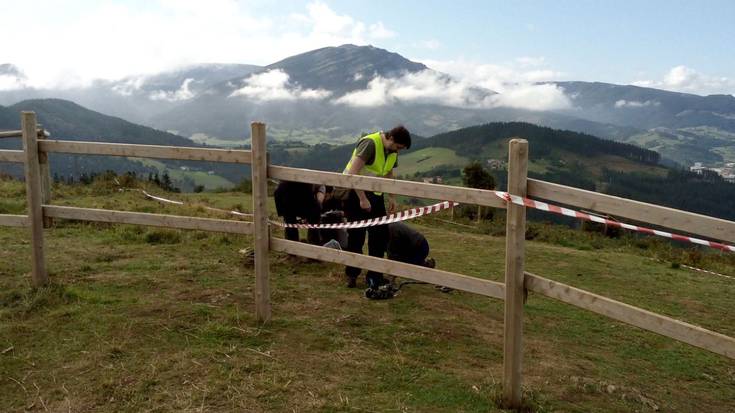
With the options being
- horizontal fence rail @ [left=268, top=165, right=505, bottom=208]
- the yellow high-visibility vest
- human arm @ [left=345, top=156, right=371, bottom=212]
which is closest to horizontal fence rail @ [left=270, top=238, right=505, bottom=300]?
horizontal fence rail @ [left=268, top=165, right=505, bottom=208]

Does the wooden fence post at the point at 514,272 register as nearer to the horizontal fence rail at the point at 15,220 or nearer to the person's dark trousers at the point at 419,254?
the person's dark trousers at the point at 419,254

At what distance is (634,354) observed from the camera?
5.70 metres

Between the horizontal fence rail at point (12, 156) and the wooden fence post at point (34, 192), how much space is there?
141 millimetres

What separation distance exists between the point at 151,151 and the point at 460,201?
343 cm

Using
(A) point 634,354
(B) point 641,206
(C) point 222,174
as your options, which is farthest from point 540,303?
(C) point 222,174

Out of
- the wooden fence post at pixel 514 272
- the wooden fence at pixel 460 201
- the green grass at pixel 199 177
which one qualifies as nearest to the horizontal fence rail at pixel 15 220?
the wooden fence at pixel 460 201

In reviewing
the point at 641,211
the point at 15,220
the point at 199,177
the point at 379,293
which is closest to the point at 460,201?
the point at 641,211

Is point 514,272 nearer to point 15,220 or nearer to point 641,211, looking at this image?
point 641,211

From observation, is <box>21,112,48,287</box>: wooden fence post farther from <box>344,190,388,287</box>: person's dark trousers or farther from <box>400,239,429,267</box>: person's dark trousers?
<box>400,239,429,267</box>: person's dark trousers

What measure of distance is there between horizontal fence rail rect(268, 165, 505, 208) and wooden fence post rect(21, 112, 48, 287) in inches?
112

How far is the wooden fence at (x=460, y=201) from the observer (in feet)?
10.3

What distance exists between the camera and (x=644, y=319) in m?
3.27

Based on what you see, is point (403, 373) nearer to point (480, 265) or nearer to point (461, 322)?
point (461, 322)

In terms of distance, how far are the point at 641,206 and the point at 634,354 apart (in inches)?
124
